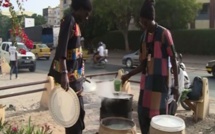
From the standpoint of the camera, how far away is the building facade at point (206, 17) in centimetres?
3469

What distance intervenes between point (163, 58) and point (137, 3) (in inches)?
979

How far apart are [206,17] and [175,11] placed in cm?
915

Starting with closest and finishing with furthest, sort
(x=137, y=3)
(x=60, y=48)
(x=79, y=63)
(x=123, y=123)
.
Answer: (x=60, y=48) → (x=79, y=63) → (x=123, y=123) → (x=137, y=3)

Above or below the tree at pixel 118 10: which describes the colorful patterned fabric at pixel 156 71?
below

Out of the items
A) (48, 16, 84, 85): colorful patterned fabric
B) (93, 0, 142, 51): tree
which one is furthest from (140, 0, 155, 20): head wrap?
(93, 0, 142, 51): tree

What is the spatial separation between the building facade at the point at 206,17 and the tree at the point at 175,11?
5.91 m

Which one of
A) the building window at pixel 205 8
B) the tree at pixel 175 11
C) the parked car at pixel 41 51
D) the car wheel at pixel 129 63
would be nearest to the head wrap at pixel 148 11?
the car wheel at pixel 129 63

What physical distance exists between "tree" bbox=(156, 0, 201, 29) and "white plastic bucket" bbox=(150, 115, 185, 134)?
2592 centimetres

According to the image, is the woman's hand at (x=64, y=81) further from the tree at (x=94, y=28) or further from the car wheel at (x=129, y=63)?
the tree at (x=94, y=28)

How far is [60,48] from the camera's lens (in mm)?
3109

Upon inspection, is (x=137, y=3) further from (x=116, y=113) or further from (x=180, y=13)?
(x=116, y=113)

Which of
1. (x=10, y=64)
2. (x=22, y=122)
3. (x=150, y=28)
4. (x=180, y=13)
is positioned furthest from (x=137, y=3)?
(x=150, y=28)

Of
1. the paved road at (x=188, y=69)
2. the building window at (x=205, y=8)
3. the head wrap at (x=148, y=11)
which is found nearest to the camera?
the head wrap at (x=148, y=11)

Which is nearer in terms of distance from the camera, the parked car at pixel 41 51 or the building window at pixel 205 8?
the parked car at pixel 41 51
